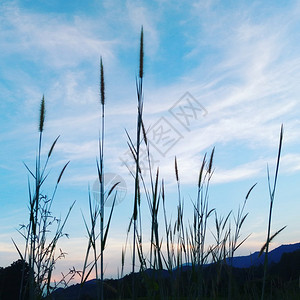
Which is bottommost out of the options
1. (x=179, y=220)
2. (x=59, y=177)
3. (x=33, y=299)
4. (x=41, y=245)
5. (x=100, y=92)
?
(x=33, y=299)

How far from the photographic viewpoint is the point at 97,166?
2.07m

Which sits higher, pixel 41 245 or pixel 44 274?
pixel 41 245

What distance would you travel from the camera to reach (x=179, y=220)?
9.66ft

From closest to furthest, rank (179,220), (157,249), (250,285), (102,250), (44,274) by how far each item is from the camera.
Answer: (102,250)
(157,249)
(44,274)
(179,220)
(250,285)

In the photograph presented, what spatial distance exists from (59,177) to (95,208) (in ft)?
1.77

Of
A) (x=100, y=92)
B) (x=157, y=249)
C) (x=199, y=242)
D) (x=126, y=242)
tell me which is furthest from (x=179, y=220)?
(x=100, y=92)

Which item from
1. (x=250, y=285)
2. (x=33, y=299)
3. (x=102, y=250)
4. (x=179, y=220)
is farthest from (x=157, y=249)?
(x=250, y=285)

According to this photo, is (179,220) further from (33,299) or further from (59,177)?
(33,299)

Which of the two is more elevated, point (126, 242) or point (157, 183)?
point (157, 183)

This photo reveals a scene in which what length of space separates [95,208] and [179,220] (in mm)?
1001

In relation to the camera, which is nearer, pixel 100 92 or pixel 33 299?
pixel 33 299

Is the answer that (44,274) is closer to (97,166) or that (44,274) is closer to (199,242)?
(97,166)

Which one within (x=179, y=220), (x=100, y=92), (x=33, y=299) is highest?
(x=100, y=92)

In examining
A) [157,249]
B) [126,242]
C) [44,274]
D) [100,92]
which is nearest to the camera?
[157,249]
